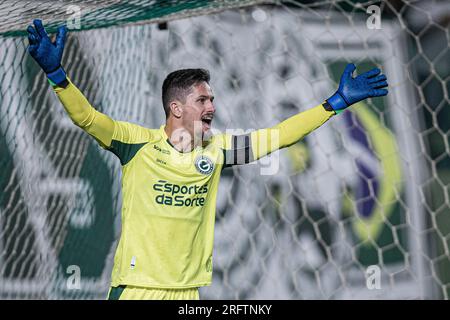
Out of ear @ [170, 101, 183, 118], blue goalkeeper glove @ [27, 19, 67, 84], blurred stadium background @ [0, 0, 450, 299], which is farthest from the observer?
blurred stadium background @ [0, 0, 450, 299]

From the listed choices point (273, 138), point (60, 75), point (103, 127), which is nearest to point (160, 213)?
point (103, 127)

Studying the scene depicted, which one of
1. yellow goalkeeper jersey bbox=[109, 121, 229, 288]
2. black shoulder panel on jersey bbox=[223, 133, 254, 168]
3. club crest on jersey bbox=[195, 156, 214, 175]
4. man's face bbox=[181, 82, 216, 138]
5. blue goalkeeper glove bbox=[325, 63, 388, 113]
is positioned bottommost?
yellow goalkeeper jersey bbox=[109, 121, 229, 288]

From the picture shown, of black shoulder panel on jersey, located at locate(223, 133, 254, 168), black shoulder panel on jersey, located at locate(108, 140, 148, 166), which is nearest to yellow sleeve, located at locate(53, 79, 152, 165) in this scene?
black shoulder panel on jersey, located at locate(108, 140, 148, 166)

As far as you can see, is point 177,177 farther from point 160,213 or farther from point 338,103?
point 338,103

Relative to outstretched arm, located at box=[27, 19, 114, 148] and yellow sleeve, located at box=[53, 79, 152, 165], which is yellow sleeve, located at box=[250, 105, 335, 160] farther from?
outstretched arm, located at box=[27, 19, 114, 148]

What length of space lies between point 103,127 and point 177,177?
32 cm

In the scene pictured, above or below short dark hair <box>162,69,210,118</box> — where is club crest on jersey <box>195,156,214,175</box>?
below

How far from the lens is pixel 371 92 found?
302cm

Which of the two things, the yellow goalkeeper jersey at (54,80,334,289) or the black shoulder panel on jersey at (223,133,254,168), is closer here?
the yellow goalkeeper jersey at (54,80,334,289)

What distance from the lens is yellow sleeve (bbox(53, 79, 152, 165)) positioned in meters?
2.63

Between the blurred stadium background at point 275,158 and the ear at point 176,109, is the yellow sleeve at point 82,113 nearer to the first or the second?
the ear at point 176,109

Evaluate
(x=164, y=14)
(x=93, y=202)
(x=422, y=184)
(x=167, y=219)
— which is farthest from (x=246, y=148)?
(x=422, y=184)

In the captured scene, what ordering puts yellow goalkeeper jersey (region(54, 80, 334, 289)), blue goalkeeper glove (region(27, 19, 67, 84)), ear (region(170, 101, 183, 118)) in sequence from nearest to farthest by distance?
1. blue goalkeeper glove (region(27, 19, 67, 84))
2. yellow goalkeeper jersey (region(54, 80, 334, 289))
3. ear (region(170, 101, 183, 118))

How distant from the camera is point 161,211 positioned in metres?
2.90
